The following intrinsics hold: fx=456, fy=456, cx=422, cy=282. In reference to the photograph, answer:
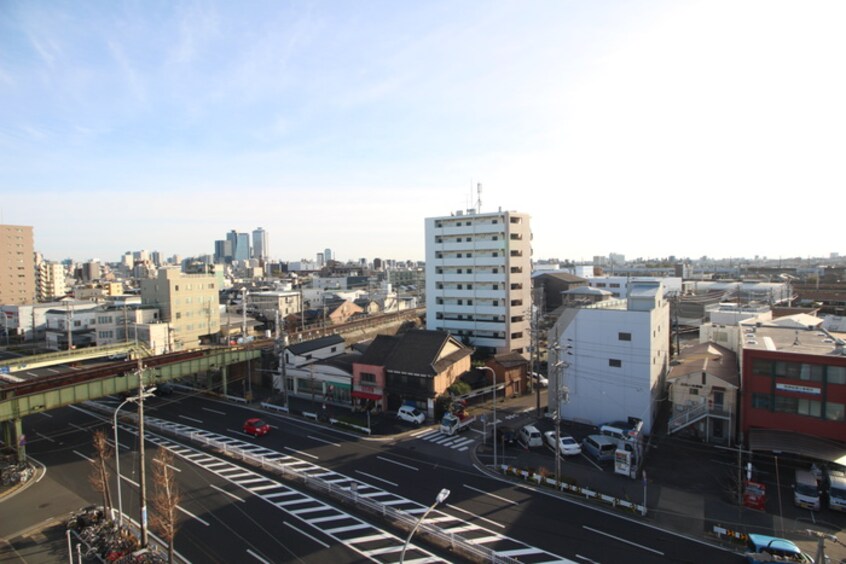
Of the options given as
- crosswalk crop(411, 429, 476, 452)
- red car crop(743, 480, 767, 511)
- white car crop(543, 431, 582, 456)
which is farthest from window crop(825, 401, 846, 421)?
crosswalk crop(411, 429, 476, 452)

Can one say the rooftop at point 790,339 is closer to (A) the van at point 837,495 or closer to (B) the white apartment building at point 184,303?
(A) the van at point 837,495

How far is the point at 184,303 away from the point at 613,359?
1990 inches

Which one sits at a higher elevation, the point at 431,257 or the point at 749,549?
the point at 431,257

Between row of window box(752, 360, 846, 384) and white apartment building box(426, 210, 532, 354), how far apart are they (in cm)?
2211

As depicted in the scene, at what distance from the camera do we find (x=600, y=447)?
79.0ft

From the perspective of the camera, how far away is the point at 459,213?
5169cm

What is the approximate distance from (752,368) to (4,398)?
40992mm

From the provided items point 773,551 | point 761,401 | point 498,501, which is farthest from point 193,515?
point 761,401

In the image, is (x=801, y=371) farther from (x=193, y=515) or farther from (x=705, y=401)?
(x=193, y=515)

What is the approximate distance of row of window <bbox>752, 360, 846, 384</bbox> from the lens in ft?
71.9

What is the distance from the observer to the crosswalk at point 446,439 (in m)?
26.4

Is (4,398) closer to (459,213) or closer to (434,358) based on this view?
(434,358)

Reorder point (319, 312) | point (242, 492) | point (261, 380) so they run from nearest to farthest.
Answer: point (242, 492) → point (261, 380) → point (319, 312)

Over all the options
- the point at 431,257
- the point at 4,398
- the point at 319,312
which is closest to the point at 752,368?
the point at 431,257
